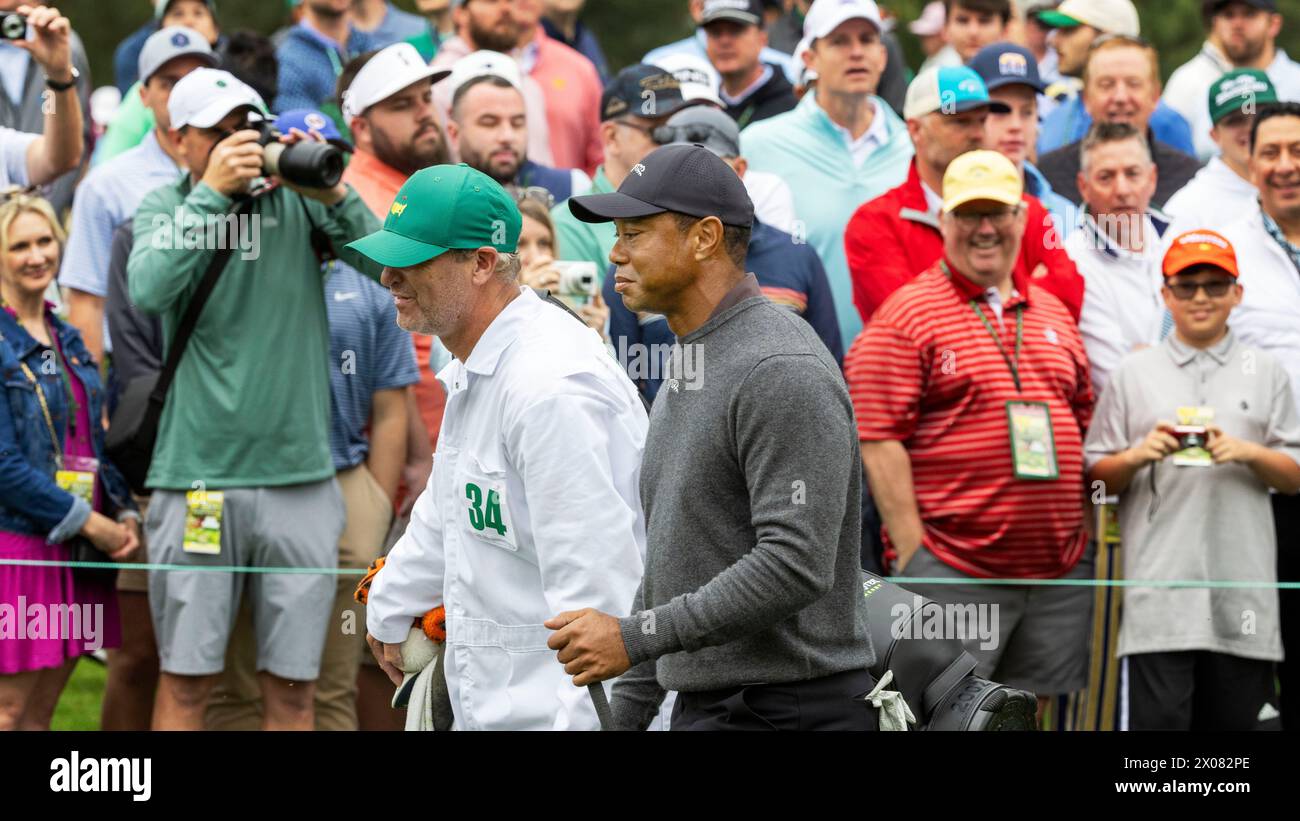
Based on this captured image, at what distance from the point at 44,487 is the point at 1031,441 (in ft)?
11.5

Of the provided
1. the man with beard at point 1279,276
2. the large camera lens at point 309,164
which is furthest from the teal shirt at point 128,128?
the man with beard at point 1279,276

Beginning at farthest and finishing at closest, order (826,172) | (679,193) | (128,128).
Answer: (128,128)
(826,172)
(679,193)

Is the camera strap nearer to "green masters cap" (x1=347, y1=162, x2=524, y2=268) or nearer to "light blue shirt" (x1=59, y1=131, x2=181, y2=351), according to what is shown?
"light blue shirt" (x1=59, y1=131, x2=181, y2=351)

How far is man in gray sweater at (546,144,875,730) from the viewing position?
4.06 metres

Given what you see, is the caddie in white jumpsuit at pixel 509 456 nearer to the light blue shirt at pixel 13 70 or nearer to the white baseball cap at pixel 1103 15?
the light blue shirt at pixel 13 70

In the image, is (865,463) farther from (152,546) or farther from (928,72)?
(152,546)

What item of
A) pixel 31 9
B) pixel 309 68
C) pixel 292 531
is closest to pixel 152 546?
pixel 292 531

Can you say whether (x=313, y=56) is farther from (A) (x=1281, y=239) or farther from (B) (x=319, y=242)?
(A) (x=1281, y=239)

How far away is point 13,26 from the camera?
7.21 m

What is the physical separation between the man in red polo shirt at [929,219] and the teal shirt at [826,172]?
0.94 ft

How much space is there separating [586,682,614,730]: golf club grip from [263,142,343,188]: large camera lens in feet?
8.76

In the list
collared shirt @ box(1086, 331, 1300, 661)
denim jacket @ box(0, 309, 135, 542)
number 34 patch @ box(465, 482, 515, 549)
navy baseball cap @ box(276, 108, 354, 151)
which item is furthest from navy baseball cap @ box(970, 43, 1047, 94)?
number 34 patch @ box(465, 482, 515, 549)

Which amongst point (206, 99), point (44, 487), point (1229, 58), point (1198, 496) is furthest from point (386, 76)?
point (1229, 58)
